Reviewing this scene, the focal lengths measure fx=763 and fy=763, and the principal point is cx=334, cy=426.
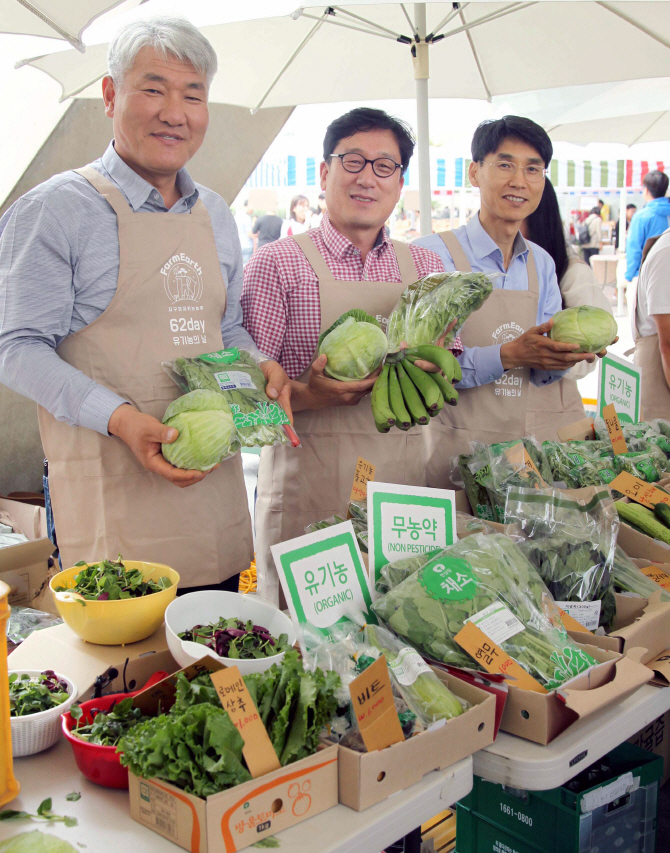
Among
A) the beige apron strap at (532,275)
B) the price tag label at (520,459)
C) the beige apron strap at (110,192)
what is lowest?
the price tag label at (520,459)

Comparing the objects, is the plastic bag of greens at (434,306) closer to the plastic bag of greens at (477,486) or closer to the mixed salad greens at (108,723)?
the plastic bag of greens at (477,486)

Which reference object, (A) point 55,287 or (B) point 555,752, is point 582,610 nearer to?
(B) point 555,752

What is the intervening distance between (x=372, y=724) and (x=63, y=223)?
1.51m

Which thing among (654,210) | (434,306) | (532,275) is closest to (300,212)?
(654,210)

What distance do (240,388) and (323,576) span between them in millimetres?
700

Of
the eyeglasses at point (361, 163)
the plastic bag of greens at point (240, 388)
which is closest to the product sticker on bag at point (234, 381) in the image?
the plastic bag of greens at point (240, 388)

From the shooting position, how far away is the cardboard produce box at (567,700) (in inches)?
55.2

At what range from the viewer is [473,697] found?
4.72 ft

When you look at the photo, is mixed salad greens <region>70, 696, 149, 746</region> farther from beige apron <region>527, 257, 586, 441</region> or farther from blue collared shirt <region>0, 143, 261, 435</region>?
beige apron <region>527, 257, 586, 441</region>

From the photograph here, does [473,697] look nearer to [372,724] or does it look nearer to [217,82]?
[372,724]

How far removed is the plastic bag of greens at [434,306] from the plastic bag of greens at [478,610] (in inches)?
36.4

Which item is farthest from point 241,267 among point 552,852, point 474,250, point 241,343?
point 552,852

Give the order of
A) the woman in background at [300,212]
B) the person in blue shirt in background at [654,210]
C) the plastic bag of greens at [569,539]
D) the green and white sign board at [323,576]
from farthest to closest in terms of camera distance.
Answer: the woman in background at [300,212] < the person in blue shirt in background at [654,210] < the plastic bag of greens at [569,539] < the green and white sign board at [323,576]

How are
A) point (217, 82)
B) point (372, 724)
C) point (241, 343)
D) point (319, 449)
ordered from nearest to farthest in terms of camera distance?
point (372, 724), point (241, 343), point (319, 449), point (217, 82)
